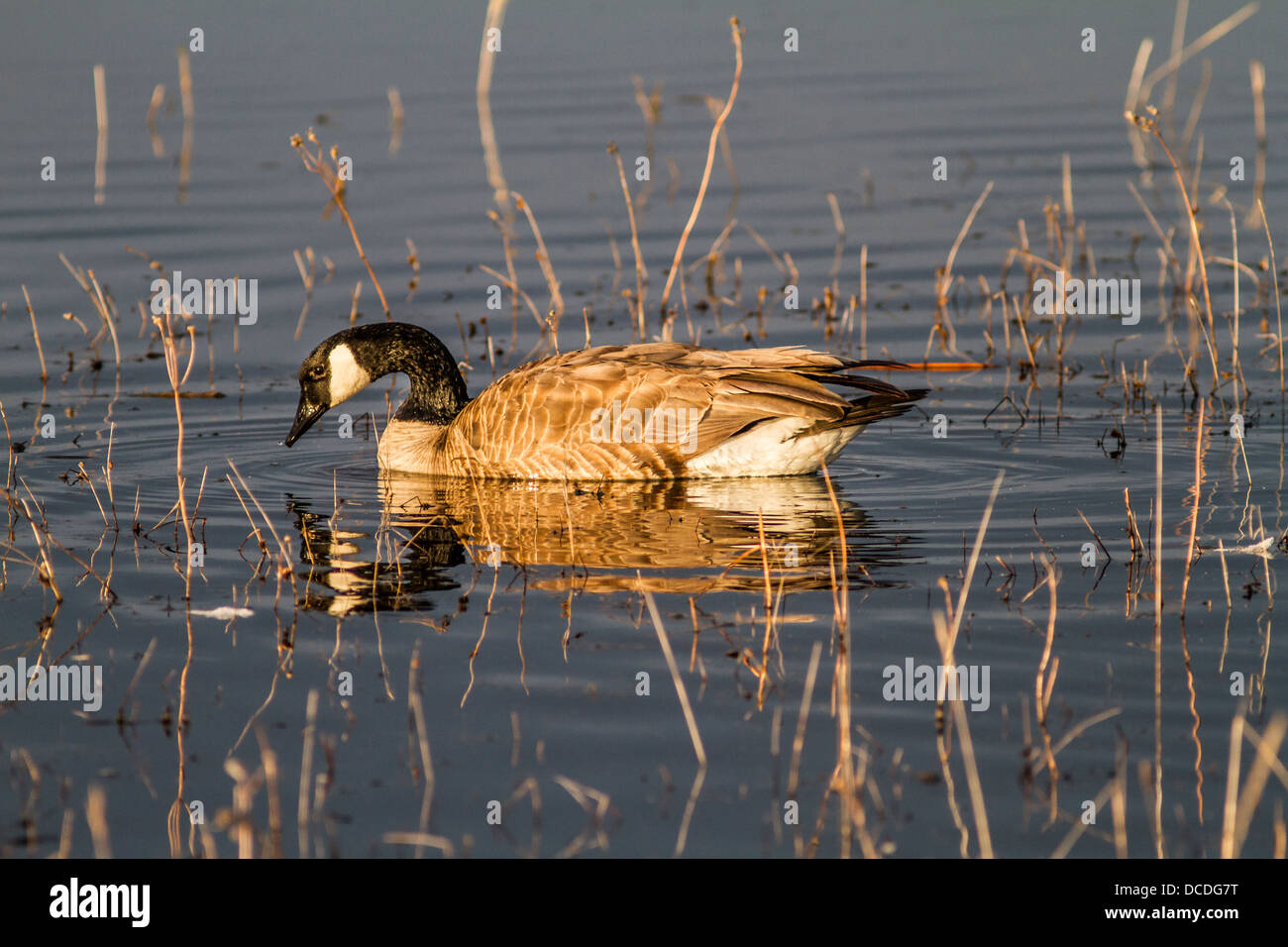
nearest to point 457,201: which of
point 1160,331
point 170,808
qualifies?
point 1160,331

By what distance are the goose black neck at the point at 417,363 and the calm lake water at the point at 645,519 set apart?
1.82 feet

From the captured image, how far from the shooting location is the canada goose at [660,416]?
31.6 ft

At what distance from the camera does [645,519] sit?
897 cm

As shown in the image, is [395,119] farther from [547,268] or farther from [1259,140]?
[1259,140]

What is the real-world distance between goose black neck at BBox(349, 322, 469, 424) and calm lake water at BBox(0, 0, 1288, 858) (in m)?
0.55

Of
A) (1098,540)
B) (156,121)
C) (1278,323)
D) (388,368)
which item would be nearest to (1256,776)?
(1098,540)

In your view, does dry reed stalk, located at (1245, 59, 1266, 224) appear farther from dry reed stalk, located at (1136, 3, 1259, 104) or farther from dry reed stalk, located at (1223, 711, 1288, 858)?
dry reed stalk, located at (1223, 711, 1288, 858)

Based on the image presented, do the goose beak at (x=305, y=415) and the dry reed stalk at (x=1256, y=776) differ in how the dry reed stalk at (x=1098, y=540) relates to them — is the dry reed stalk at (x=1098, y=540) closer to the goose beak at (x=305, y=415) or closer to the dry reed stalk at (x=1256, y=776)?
the dry reed stalk at (x=1256, y=776)

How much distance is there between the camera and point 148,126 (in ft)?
72.1

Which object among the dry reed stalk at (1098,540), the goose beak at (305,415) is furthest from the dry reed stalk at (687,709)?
the goose beak at (305,415)

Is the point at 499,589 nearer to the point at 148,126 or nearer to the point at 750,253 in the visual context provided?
the point at 750,253

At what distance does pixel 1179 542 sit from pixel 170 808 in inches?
200

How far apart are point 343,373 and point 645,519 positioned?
3018 mm

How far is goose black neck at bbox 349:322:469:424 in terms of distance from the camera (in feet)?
35.8
